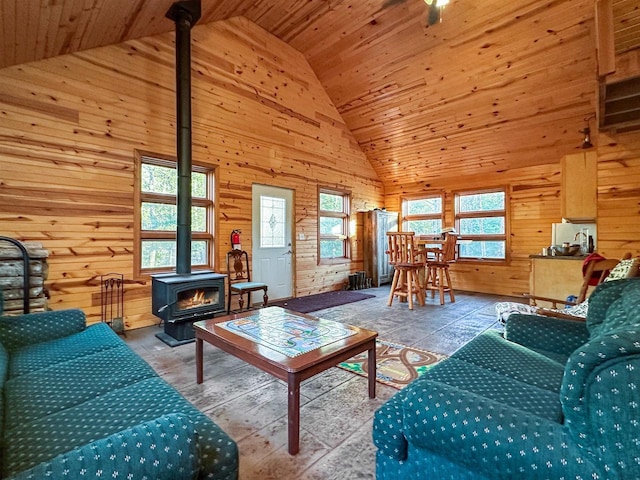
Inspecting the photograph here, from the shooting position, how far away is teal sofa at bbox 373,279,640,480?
790 millimetres

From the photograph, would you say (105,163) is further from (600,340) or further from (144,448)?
(600,340)

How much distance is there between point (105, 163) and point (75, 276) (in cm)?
131

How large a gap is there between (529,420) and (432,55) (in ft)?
16.7

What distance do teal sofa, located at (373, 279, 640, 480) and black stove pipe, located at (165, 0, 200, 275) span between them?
119 inches

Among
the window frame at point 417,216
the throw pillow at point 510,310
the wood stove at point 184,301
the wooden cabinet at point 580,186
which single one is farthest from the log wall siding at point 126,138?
the wooden cabinet at point 580,186

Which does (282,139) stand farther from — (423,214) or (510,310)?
(510,310)

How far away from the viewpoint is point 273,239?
5246 mm

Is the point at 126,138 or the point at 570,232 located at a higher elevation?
the point at 126,138

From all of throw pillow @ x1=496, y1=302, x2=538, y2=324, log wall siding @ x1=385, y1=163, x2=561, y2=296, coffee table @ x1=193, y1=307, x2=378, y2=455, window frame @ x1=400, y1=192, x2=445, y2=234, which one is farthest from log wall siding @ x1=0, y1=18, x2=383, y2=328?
throw pillow @ x1=496, y1=302, x2=538, y2=324

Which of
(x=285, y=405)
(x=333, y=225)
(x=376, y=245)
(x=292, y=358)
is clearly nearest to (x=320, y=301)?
(x=333, y=225)

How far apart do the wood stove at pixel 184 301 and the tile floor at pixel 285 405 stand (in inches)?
6.3

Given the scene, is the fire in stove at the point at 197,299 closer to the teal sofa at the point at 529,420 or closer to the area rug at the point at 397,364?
the area rug at the point at 397,364

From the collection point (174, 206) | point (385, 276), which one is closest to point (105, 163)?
point (174, 206)

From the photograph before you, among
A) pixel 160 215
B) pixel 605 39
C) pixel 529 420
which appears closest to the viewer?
pixel 529 420
